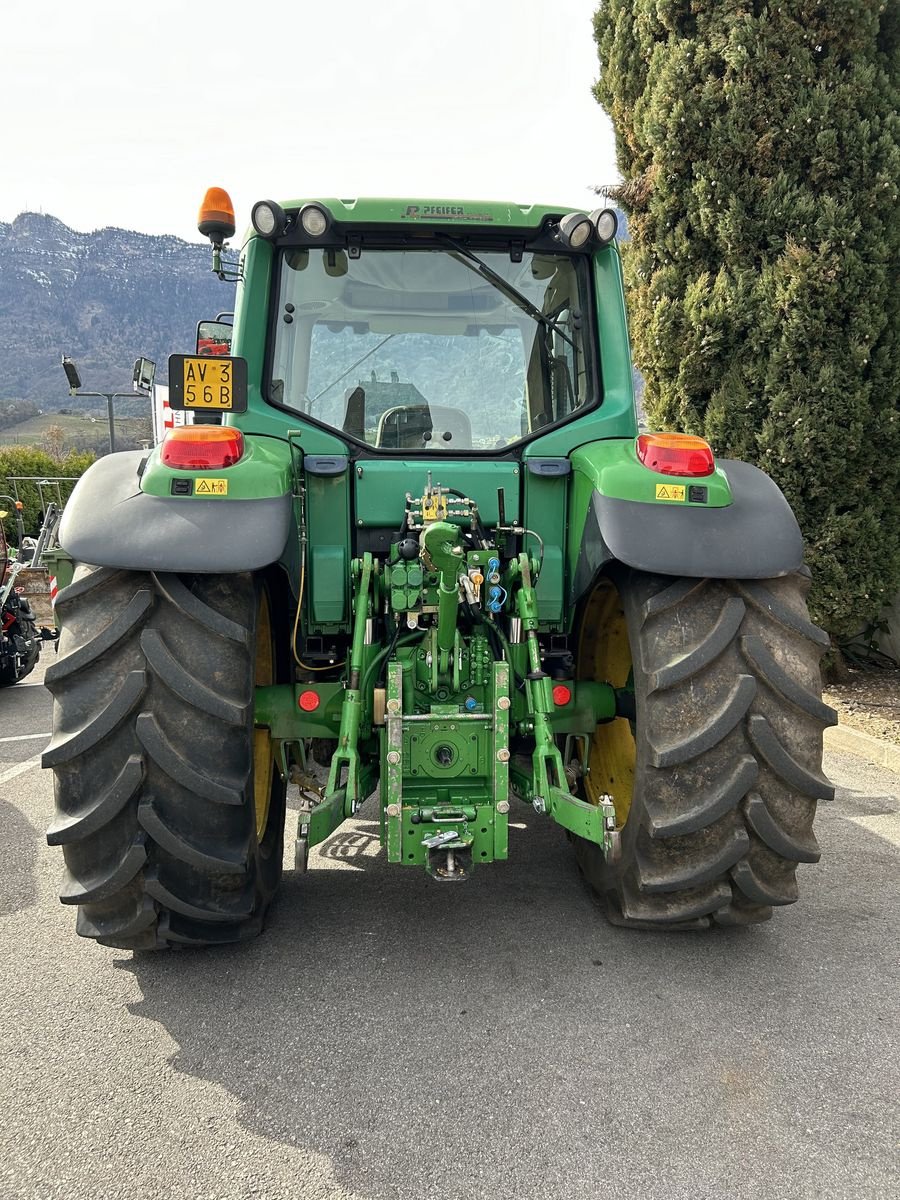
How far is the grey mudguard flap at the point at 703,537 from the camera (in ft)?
8.21

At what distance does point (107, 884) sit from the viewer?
2.41 m

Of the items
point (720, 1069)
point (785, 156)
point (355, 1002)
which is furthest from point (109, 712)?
point (785, 156)

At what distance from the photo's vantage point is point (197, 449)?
259 cm

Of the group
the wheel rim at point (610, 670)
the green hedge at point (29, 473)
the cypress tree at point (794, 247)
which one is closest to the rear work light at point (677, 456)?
the wheel rim at point (610, 670)

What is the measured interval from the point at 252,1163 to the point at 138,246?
214154 millimetres

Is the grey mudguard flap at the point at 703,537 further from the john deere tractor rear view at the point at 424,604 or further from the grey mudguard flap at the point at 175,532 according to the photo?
the grey mudguard flap at the point at 175,532

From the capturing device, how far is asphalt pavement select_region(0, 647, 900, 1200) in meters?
1.87

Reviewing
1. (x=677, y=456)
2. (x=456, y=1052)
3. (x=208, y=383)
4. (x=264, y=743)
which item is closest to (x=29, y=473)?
(x=264, y=743)

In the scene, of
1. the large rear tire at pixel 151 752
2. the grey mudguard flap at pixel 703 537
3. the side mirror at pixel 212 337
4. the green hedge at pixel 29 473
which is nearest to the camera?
the large rear tire at pixel 151 752

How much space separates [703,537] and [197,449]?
1.53 metres

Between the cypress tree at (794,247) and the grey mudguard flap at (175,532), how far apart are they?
179 inches

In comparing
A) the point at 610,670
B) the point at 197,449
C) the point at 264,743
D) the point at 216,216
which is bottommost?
the point at 264,743

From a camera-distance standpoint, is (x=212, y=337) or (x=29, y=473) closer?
Answer: (x=212, y=337)

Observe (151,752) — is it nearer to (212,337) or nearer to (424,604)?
(424,604)
